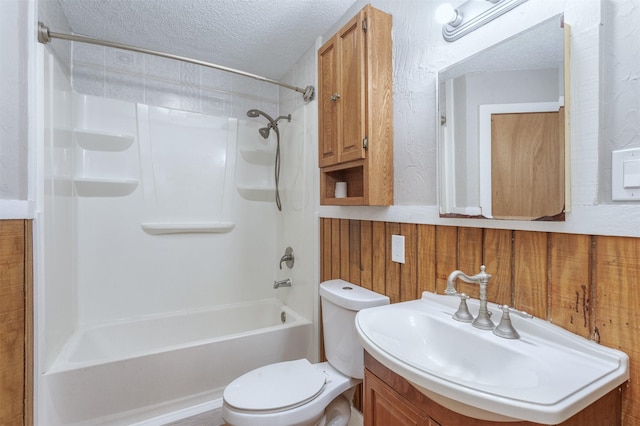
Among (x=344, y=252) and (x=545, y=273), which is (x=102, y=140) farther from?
(x=545, y=273)

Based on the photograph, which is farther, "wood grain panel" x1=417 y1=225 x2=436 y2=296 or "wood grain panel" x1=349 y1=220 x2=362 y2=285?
"wood grain panel" x1=349 y1=220 x2=362 y2=285

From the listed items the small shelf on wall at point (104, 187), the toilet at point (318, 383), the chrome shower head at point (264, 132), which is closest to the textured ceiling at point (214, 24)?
the chrome shower head at point (264, 132)

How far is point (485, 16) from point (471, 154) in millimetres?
471

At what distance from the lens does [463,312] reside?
101cm

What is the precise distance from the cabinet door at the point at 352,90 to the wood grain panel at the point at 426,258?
1.47 feet

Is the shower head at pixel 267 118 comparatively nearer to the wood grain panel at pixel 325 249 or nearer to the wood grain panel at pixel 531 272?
the wood grain panel at pixel 325 249

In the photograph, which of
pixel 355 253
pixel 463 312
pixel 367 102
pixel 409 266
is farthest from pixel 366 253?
pixel 367 102

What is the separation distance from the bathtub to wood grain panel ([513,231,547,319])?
54.7 inches

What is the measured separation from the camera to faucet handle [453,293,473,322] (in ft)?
3.27

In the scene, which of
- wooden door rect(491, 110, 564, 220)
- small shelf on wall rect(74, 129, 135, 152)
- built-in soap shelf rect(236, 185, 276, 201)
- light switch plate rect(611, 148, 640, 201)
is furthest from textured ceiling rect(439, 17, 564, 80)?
small shelf on wall rect(74, 129, 135, 152)

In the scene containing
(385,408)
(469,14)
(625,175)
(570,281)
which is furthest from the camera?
(469,14)

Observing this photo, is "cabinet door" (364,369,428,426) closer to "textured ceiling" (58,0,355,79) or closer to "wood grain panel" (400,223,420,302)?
"wood grain panel" (400,223,420,302)

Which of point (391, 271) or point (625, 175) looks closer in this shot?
point (625, 175)

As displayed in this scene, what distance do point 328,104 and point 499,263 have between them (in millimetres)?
1153
